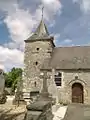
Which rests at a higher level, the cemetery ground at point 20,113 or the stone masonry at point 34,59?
the stone masonry at point 34,59

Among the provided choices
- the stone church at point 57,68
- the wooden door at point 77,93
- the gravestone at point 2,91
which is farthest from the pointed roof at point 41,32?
the wooden door at point 77,93

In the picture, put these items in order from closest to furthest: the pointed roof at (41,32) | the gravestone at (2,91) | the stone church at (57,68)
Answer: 1. the gravestone at (2,91)
2. the stone church at (57,68)
3. the pointed roof at (41,32)

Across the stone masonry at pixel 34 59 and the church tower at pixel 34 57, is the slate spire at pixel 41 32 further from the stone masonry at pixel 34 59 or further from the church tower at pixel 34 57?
the stone masonry at pixel 34 59

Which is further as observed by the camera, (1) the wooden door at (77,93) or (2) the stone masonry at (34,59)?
(2) the stone masonry at (34,59)

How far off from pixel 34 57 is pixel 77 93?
278 inches

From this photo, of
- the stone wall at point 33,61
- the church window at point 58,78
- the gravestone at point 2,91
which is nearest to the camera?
the gravestone at point 2,91

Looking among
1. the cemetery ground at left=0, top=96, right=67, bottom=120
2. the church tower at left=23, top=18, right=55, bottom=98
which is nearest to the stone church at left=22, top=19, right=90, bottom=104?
the church tower at left=23, top=18, right=55, bottom=98

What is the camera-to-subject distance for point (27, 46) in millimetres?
21672

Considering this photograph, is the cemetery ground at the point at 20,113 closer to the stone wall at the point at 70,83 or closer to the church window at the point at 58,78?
the stone wall at the point at 70,83

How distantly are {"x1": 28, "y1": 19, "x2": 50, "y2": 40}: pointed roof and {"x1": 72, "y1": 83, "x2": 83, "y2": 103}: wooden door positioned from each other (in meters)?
7.90

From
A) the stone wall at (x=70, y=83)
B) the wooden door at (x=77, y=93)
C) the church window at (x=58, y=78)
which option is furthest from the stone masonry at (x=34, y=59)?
the wooden door at (x=77, y=93)

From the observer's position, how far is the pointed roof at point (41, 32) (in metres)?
22.0

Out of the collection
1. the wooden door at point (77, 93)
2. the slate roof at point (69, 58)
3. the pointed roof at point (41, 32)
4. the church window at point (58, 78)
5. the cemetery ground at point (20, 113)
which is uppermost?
the pointed roof at point (41, 32)

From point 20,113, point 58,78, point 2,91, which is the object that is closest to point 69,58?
point 58,78
